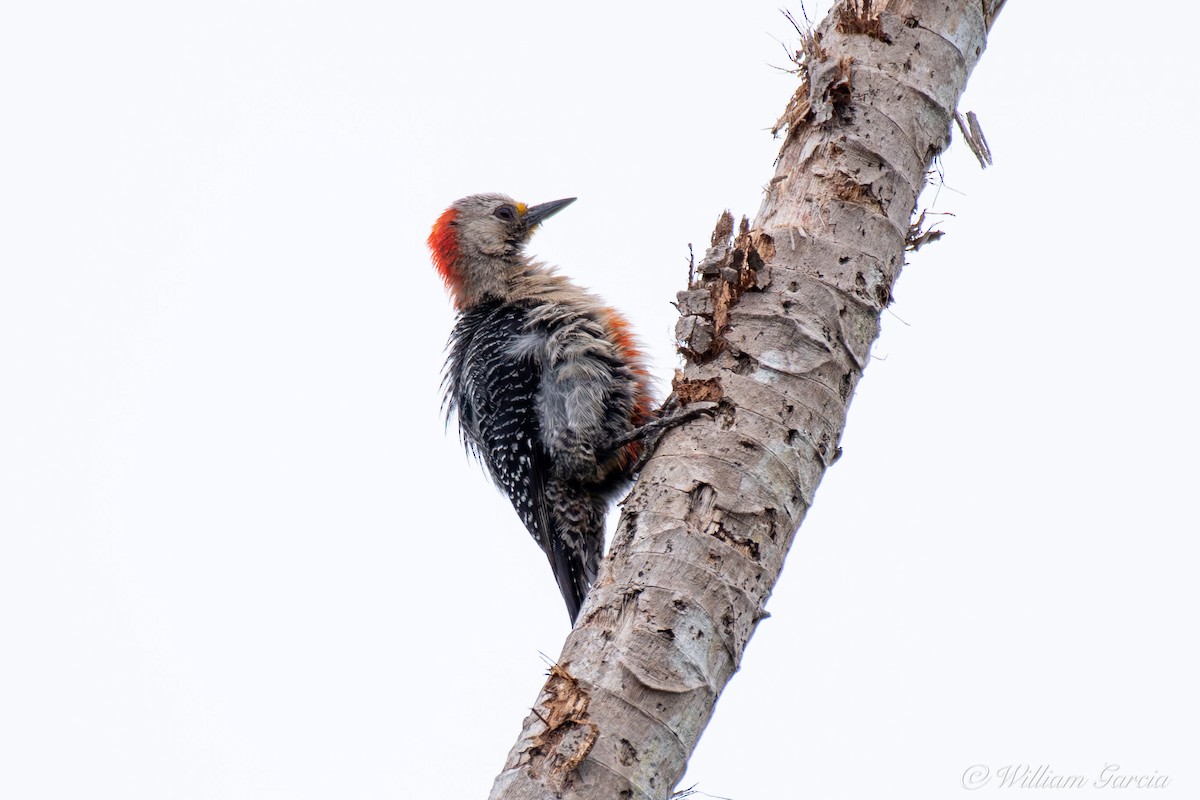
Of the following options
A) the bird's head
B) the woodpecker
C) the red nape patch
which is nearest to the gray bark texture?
the woodpecker

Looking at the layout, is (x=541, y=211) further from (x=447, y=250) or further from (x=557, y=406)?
(x=557, y=406)

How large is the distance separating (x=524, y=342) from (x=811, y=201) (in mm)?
2102

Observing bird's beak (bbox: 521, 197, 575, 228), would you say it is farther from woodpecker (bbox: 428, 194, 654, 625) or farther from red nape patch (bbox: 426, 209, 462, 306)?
woodpecker (bbox: 428, 194, 654, 625)

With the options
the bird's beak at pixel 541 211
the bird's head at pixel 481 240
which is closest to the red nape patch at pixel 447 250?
the bird's head at pixel 481 240

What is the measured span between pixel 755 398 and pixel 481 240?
10.6ft

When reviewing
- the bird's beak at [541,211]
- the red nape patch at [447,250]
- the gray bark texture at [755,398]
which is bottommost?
the gray bark texture at [755,398]

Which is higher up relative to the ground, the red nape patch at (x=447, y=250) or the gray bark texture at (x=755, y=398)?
the red nape patch at (x=447, y=250)

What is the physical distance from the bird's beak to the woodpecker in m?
0.74

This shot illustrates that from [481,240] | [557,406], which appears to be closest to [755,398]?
[557,406]

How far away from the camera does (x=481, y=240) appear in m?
6.24

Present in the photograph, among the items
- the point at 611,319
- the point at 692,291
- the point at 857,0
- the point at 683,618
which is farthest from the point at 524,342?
the point at 683,618

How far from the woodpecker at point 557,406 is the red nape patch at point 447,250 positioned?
1.37 feet

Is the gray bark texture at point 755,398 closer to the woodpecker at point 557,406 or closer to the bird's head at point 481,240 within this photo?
the woodpecker at point 557,406

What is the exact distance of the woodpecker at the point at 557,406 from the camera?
5.14 meters
